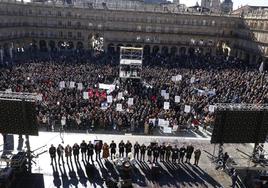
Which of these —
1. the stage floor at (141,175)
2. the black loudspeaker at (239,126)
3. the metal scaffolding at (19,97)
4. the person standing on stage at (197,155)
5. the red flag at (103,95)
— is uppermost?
the metal scaffolding at (19,97)

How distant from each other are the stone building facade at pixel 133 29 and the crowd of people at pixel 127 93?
91.5 ft

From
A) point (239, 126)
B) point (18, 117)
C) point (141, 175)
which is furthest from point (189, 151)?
point (18, 117)

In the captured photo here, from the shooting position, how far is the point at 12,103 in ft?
63.9

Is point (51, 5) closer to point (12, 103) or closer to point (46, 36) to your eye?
point (46, 36)

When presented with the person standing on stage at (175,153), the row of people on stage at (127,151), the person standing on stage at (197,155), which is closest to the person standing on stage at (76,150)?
the row of people on stage at (127,151)

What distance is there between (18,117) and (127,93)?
16.9 metres

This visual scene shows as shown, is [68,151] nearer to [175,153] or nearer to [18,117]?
[18,117]

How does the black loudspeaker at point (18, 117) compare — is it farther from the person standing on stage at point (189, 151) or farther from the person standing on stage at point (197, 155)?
the person standing on stage at point (197, 155)

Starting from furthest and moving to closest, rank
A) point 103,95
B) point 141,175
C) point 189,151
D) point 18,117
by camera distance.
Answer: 1. point 103,95
2. point 189,151
3. point 141,175
4. point 18,117

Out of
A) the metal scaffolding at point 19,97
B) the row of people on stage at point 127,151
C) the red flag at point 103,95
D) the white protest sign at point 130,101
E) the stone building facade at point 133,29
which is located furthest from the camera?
the stone building facade at point 133,29

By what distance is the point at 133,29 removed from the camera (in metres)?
75.3

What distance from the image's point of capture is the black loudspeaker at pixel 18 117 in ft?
63.8

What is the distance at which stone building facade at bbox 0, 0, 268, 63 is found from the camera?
238 ft

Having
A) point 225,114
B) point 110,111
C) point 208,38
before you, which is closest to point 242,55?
point 208,38
